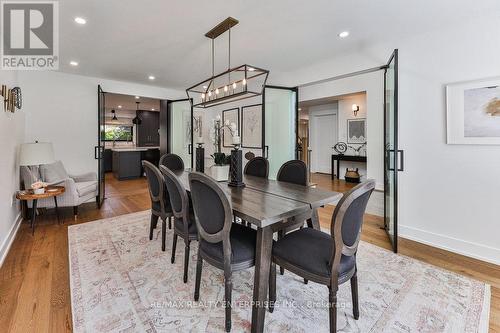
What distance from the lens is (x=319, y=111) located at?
845 centimetres

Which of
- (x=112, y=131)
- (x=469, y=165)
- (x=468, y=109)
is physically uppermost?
(x=112, y=131)

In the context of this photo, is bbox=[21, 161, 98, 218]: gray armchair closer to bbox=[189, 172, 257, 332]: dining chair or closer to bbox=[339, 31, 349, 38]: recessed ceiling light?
bbox=[189, 172, 257, 332]: dining chair

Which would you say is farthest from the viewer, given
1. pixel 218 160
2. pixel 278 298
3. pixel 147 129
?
pixel 147 129

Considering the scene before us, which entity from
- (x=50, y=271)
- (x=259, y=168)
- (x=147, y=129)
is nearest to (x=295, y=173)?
(x=259, y=168)

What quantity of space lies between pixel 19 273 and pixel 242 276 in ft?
6.81

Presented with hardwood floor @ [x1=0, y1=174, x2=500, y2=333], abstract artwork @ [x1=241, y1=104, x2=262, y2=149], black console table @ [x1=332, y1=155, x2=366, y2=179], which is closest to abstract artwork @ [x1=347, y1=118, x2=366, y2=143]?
black console table @ [x1=332, y1=155, x2=366, y2=179]

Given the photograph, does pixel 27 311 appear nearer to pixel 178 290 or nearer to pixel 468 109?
pixel 178 290

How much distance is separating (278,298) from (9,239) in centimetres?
318

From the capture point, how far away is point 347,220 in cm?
143

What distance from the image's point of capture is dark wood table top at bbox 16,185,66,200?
325 centimetres

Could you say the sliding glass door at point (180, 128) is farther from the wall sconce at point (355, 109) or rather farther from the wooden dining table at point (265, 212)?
the wall sconce at point (355, 109)

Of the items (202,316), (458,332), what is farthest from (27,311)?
(458,332)

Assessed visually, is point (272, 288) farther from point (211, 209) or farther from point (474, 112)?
point (474, 112)

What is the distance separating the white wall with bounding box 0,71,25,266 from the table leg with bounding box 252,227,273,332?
8.77 feet
